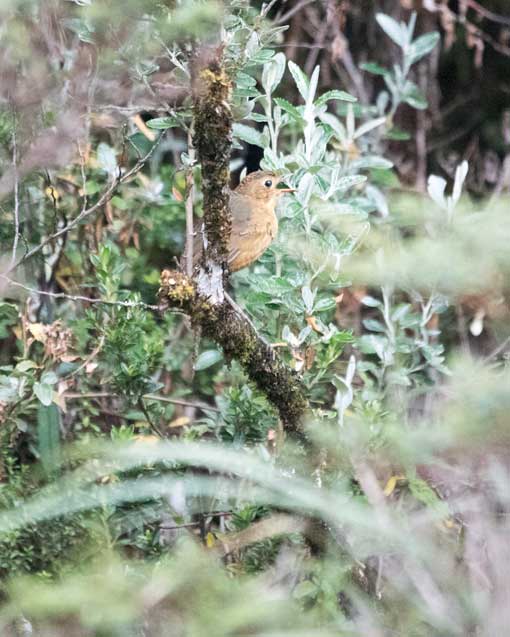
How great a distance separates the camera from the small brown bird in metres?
3.64

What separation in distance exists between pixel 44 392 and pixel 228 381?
1067 mm

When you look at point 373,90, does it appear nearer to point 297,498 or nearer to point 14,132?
point 14,132

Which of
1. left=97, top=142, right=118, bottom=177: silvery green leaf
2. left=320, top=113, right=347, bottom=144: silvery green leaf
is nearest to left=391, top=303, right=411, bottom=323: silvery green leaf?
left=320, top=113, right=347, bottom=144: silvery green leaf

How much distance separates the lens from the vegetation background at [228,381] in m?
1.78

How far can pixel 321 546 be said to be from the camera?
117 inches

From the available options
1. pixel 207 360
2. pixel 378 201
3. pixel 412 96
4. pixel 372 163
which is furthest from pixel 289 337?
pixel 412 96

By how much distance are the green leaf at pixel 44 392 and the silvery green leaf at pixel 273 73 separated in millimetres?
1182

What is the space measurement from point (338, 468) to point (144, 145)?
1683mm

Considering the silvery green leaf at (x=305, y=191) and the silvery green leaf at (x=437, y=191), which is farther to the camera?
the silvery green leaf at (x=437, y=191)

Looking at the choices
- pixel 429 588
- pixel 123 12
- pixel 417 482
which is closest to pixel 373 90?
pixel 417 482

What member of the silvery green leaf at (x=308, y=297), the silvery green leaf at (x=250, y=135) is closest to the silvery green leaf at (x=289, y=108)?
the silvery green leaf at (x=250, y=135)

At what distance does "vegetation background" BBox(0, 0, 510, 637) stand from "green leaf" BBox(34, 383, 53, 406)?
4 cm

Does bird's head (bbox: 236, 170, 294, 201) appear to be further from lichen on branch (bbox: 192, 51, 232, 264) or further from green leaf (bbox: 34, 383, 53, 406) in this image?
lichen on branch (bbox: 192, 51, 232, 264)

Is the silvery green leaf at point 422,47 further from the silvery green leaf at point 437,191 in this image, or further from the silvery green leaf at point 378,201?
the silvery green leaf at point 437,191
